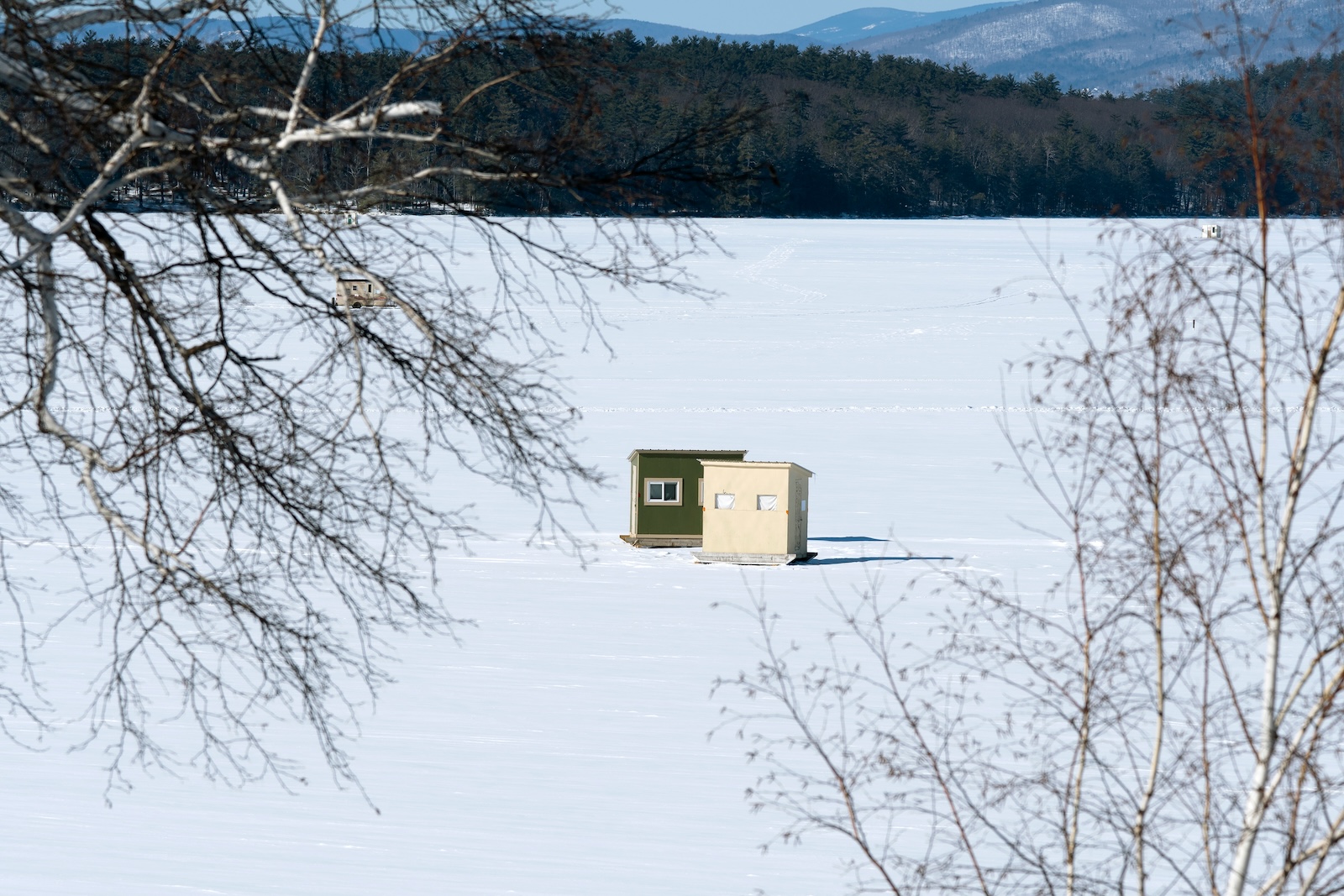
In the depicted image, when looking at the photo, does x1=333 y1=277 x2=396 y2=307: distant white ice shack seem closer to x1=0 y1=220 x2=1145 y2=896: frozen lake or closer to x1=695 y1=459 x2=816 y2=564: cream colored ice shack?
x1=0 y1=220 x2=1145 y2=896: frozen lake

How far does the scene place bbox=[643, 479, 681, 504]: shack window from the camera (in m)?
17.9

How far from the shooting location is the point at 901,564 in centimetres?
1644

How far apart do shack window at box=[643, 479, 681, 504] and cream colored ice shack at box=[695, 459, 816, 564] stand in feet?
Result: 3.05

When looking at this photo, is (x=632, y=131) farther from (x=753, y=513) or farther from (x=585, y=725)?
(x=753, y=513)

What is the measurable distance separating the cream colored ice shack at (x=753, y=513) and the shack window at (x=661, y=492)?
3.05 feet

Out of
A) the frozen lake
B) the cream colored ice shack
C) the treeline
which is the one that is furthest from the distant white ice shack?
the cream colored ice shack

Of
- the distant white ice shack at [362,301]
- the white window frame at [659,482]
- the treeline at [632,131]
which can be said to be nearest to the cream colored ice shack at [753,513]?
the white window frame at [659,482]

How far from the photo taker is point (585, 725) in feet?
34.1

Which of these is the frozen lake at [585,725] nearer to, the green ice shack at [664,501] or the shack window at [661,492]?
the green ice shack at [664,501]

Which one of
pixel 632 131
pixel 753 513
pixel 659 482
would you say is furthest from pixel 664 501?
pixel 632 131

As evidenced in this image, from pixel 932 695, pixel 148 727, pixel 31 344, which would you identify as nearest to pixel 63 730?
pixel 148 727

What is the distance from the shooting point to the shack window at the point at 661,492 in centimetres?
1788

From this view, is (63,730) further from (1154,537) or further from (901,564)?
(901,564)

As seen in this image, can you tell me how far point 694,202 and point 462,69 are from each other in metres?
0.87
